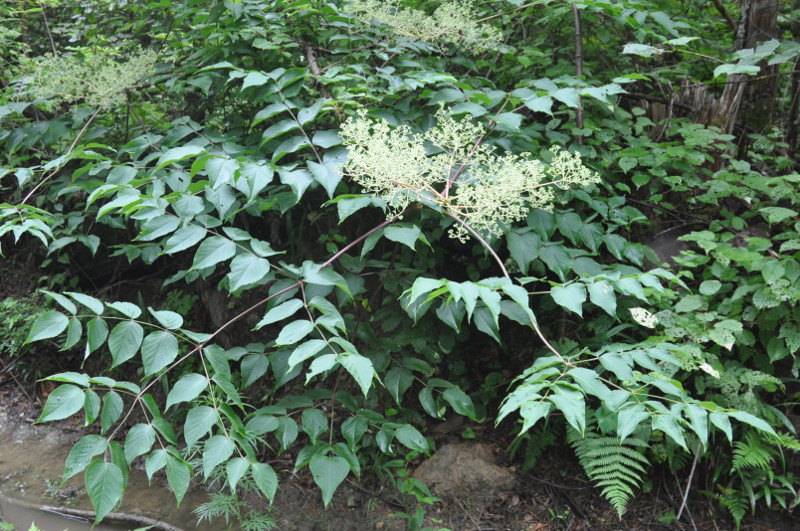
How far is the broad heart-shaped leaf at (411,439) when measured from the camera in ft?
8.09

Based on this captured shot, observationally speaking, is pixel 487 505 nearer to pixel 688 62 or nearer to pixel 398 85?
pixel 398 85

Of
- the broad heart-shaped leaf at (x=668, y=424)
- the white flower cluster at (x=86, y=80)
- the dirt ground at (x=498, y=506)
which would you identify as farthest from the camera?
the white flower cluster at (x=86, y=80)

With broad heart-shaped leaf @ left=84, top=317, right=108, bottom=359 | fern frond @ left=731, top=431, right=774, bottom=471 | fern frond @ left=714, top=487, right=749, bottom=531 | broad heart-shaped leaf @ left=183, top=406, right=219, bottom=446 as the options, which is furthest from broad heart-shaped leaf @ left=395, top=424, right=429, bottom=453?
fern frond @ left=714, top=487, right=749, bottom=531

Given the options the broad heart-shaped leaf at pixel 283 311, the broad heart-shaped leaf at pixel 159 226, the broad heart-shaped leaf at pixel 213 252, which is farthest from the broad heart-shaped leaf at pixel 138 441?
the broad heart-shaped leaf at pixel 159 226

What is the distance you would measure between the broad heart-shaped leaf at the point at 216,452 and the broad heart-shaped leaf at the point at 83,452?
0.31m

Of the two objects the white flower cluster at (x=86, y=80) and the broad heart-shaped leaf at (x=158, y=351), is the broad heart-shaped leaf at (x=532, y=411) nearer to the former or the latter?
the broad heart-shaped leaf at (x=158, y=351)

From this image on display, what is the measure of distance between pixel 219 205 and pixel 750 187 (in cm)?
310

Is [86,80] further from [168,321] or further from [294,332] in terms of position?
[294,332]

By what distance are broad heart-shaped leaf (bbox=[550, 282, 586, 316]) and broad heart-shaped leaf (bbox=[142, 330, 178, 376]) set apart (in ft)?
4.49

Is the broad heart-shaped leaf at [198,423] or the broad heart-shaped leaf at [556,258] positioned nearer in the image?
the broad heart-shaped leaf at [198,423]

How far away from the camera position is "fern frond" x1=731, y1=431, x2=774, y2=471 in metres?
2.65

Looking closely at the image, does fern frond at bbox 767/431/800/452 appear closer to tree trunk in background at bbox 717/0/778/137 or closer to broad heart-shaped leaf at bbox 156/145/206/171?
tree trunk in background at bbox 717/0/778/137

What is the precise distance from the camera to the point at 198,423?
1734mm

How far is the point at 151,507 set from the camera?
332cm
